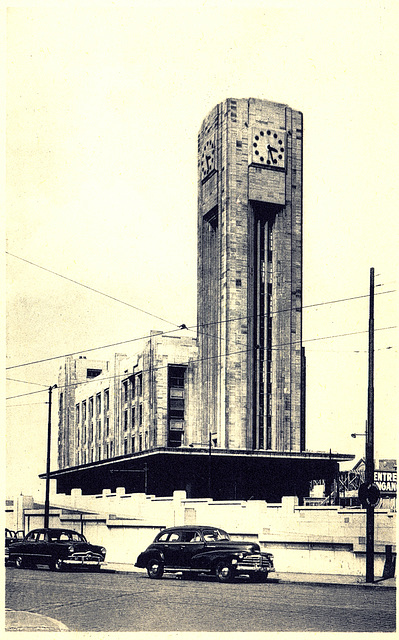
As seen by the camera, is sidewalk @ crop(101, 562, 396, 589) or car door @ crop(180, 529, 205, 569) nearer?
sidewalk @ crop(101, 562, 396, 589)

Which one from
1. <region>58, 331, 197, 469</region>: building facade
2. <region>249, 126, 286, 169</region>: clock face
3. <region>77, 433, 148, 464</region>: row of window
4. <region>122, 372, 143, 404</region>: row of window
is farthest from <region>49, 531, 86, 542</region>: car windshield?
<region>249, 126, 286, 169</region>: clock face

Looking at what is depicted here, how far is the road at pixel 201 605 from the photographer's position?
16.6 m

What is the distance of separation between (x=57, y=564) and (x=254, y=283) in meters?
51.8

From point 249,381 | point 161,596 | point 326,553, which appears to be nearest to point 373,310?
point 326,553

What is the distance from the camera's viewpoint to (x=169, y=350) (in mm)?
80188

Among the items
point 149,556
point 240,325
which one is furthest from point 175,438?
point 149,556

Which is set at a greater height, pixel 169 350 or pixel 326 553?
pixel 169 350

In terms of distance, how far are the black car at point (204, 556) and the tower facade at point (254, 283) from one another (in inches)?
1941

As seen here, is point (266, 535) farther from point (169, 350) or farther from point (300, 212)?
point (300, 212)

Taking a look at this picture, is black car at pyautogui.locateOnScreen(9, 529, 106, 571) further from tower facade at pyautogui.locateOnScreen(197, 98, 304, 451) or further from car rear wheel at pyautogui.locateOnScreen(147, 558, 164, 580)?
tower facade at pyautogui.locateOnScreen(197, 98, 304, 451)

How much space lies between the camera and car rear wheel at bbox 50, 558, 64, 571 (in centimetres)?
3058

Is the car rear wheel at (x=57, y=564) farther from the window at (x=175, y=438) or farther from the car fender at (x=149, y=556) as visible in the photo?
the window at (x=175, y=438)

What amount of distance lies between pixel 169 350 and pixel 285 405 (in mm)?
11681

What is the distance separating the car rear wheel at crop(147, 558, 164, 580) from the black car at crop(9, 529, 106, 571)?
12.7 feet
